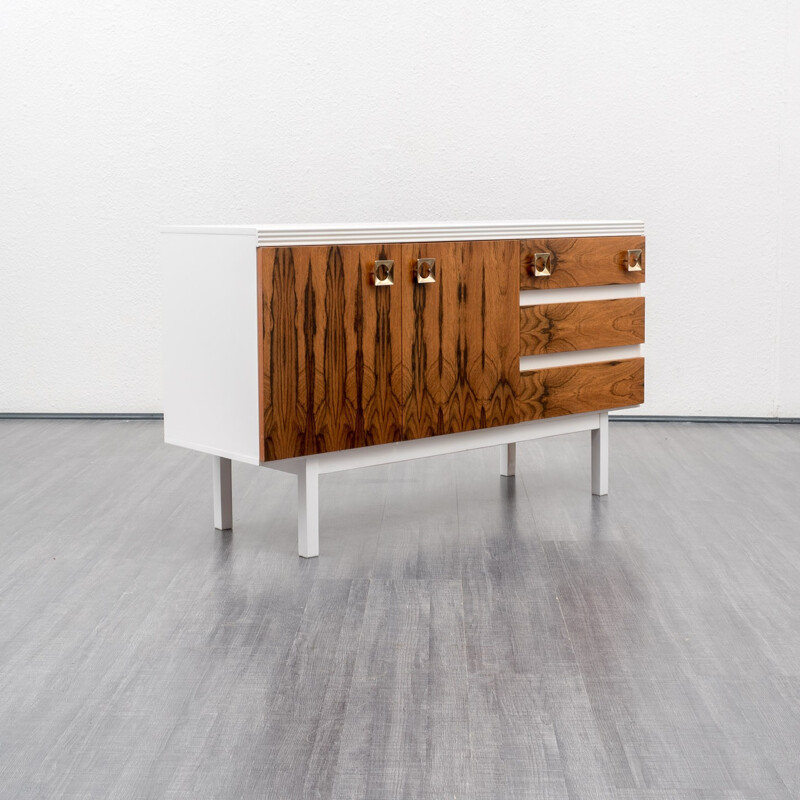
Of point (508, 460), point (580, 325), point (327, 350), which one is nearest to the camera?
point (327, 350)

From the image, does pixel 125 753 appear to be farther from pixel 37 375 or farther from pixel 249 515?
pixel 37 375

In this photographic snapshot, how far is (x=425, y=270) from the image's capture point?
263 centimetres

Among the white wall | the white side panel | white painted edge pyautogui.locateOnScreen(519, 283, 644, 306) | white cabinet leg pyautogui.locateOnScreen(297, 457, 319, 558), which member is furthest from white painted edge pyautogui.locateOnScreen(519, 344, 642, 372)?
the white wall

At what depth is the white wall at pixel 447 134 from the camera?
14.3ft

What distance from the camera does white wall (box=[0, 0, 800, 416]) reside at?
4.36 meters

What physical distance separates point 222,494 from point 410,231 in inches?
33.2

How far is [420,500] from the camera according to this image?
3113mm

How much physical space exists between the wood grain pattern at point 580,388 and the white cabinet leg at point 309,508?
64 cm

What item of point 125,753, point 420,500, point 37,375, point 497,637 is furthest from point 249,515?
point 37,375

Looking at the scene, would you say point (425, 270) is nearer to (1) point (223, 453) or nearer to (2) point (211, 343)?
(2) point (211, 343)

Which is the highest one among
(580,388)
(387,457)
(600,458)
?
(580,388)

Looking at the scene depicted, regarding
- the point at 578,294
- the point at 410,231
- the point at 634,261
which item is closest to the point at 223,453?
the point at 410,231

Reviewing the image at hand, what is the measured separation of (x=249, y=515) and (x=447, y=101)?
7.22ft

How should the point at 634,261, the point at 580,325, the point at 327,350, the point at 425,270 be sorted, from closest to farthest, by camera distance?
the point at 327,350
the point at 425,270
the point at 580,325
the point at 634,261
